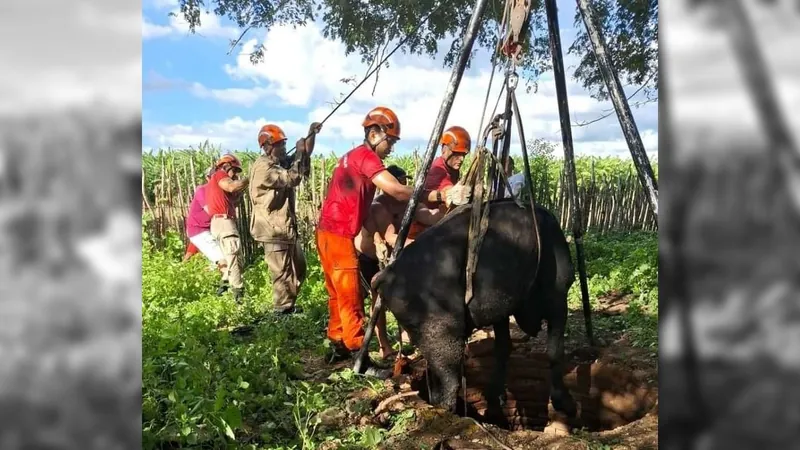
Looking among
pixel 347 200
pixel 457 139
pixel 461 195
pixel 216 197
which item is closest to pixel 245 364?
pixel 347 200

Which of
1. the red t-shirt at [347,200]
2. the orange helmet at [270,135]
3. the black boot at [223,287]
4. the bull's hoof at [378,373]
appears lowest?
the bull's hoof at [378,373]

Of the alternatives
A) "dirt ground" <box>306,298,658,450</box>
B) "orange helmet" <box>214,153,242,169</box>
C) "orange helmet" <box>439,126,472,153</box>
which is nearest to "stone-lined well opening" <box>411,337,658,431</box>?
"dirt ground" <box>306,298,658,450</box>

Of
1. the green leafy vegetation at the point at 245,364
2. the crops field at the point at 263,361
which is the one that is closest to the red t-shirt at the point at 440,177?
the crops field at the point at 263,361

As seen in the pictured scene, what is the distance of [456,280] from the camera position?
12.9 feet

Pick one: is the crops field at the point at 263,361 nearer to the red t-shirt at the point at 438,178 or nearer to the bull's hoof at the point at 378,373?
the bull's hoof at the point at 378,373

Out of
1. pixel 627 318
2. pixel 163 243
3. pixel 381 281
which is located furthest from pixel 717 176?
pixel 163 243

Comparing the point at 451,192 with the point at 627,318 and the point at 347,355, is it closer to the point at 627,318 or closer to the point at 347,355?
the point at 347,355

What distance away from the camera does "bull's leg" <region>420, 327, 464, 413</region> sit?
3.93 metres

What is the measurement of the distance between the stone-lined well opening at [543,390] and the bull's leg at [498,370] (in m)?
0.13

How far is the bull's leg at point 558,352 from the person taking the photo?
443 cm

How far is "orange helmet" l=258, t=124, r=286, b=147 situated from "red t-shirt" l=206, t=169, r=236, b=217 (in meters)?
1.31

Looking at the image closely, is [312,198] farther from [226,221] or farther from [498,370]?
[498,370]

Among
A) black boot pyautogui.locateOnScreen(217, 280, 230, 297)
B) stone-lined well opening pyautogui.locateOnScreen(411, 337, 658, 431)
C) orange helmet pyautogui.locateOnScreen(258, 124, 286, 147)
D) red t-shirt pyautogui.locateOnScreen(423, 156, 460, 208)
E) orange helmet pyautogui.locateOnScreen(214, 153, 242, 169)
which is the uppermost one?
orange helmet pyautogui.locateOnScreen(258, 124, 286, 147)

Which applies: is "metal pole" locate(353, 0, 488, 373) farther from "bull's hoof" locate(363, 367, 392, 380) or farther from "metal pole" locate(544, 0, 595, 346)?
"bull's hoof" locate(363, 367, 392, 380)
